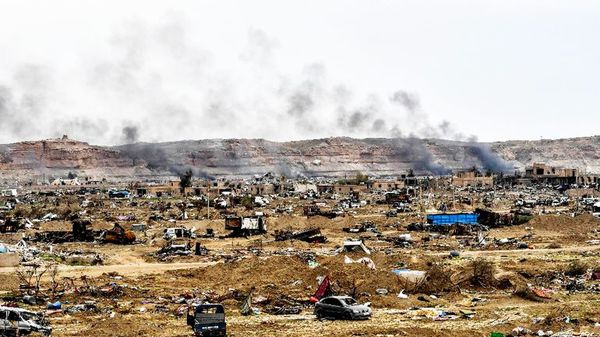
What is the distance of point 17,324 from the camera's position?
58.5 ft

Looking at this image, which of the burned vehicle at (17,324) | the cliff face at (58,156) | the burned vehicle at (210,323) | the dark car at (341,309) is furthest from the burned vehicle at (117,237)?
the cliff face at (58,156)

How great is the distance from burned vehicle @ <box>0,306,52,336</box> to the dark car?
7150 mm

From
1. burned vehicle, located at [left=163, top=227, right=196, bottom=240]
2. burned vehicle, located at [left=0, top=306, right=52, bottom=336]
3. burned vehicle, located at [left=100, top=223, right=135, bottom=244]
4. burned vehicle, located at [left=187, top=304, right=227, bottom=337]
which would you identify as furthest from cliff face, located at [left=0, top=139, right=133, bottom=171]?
burned vehicle, located at [left=187, top=304, right=227, bottom=337]

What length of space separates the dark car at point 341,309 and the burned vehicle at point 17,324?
715cm

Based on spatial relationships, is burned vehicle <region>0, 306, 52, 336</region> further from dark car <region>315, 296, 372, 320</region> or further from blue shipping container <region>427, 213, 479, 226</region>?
blue shipping container <region>427, 213, 479, 226</region>

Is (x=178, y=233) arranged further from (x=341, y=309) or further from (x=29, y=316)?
(x=29, y=316)

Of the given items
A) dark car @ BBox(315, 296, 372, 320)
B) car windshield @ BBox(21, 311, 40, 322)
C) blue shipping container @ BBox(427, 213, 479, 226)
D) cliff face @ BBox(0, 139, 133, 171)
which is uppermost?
cliff face @ BBox(0, 139, 133, 171)

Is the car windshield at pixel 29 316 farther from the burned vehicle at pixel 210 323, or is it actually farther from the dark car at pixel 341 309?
the dark car at pixel 341 309

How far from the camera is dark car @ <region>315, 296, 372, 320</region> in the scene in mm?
20844

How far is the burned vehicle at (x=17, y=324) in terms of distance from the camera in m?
17.7

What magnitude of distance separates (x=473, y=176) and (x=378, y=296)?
3927 inches

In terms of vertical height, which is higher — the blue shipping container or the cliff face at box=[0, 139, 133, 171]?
the cliff face at box=[0, 139, 133, 171]

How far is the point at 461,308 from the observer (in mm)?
22797

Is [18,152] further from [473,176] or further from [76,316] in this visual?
[76,316]
